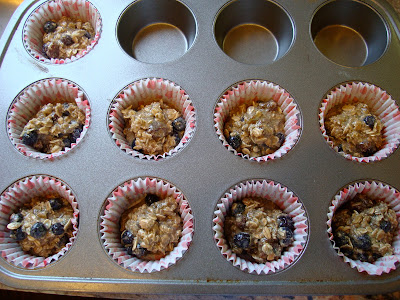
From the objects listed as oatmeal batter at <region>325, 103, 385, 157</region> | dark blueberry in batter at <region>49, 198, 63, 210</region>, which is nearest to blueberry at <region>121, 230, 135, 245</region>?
dark blueberry in batter at <region>49, 198, 63, 210</region>

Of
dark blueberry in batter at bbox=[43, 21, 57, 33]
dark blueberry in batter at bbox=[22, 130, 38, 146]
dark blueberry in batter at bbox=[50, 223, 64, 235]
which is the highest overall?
dark blueberry in batter at bbox=[43, 21, 57, 33]

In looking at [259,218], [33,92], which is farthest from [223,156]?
[33,92]

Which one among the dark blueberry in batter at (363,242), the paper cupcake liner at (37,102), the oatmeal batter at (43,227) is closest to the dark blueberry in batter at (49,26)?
the paper cupcake liner at (37,102)

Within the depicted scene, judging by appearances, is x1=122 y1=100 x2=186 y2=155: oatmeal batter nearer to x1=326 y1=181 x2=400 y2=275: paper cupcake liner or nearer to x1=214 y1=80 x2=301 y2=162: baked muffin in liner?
x1=214 y1=80 x2=301 y2=162: baked muffin in liner

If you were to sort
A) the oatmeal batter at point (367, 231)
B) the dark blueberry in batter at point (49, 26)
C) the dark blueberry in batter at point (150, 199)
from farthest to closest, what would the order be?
1. the dark blueberry in batter at point (49, 26)
2. the dark blueberry in batter at point (150, 199)
3. the oatmeal batter at point (367, 231)

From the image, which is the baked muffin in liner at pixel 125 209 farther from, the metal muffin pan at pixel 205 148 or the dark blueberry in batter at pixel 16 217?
the dark blueberry in batter at pixel 16 217

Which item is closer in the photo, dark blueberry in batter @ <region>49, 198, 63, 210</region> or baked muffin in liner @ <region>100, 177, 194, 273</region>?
baked muffin in liner @ <region>100, 177, 194, 273</region>

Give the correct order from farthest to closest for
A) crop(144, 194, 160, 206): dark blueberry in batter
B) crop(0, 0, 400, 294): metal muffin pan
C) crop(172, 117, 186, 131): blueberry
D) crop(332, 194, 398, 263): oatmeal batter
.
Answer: crop(172, 117, 186, 131): blueberry
crop(144, 194, 160, 206): dark blueberry in batter
crop(332, 194, 398, 263): oatmeal batter
crop(0, 0, 400, 294): metal muffin pan
